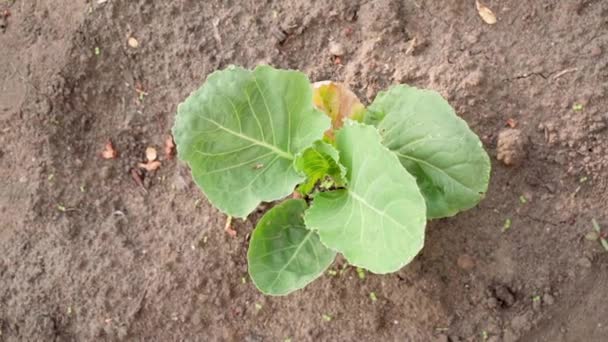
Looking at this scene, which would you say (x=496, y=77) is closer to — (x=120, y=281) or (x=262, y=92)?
(x=262, y=92)

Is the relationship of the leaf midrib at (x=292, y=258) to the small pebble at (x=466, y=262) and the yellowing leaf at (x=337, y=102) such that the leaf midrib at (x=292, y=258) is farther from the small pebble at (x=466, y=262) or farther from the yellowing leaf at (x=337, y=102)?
the small pebble at (x=466, y=262)

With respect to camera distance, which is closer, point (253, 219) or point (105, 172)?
point (253, 219)

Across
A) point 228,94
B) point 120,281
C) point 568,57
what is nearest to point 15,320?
point 120,281

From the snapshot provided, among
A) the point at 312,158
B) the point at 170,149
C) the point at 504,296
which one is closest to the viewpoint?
the point at 312,158

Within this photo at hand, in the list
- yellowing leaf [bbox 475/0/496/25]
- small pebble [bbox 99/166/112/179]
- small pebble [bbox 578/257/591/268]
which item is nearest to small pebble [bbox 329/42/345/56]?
yellowing leaf [bbox 475/0/496/25]

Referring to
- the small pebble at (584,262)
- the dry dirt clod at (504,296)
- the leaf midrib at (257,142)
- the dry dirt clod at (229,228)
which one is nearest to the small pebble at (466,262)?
the dry dirt clod at (504,296)

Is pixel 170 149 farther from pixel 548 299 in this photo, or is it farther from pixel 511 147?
pixel 548 299

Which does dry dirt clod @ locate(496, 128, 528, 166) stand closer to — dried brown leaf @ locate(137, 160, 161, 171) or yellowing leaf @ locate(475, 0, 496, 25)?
yellowing leaf @ locate(475, 0, 496, 25)

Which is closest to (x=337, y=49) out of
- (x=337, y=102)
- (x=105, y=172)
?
(x=337, y=102)
